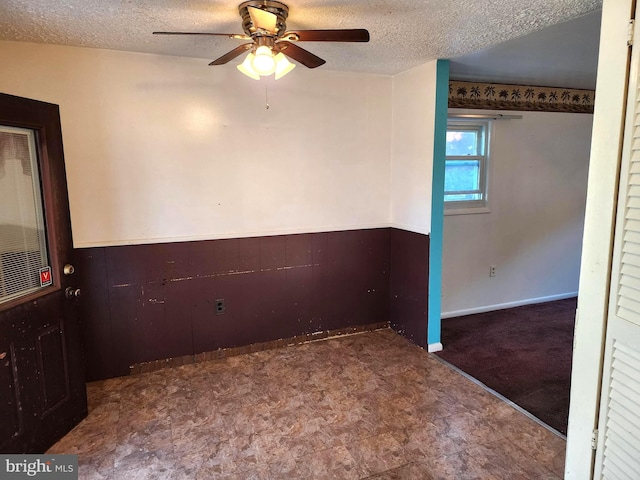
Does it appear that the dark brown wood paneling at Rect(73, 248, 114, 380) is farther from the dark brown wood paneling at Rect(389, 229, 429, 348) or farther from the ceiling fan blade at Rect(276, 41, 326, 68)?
the dark brown wood paneling at Rect(389, 229, 429, 348)

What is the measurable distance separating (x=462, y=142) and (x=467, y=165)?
0.77 feet

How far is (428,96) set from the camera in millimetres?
3152

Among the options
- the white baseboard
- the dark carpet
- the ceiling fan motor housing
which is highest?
the ceiling fan motor housing

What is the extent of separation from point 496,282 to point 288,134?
107 inches

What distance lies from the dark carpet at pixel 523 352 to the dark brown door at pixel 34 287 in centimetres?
269

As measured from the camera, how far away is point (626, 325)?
1.49 m

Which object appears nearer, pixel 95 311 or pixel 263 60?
pixel 263 60

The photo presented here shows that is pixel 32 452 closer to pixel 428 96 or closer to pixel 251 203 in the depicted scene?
pixel 251 203

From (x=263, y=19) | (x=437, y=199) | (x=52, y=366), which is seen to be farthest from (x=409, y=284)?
(x=52, y=366)

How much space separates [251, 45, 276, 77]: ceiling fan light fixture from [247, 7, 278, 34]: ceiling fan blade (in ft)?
0.30

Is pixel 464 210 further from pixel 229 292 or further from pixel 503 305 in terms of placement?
pixel 229 292

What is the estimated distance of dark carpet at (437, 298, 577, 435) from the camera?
2.65m

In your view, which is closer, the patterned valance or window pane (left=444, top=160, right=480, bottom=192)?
the patterned valance

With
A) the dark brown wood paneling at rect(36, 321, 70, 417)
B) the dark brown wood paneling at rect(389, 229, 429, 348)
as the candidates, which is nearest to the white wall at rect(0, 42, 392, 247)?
the dark brown wood paneling at rect(389, 229, 429, 348)
